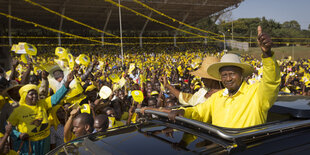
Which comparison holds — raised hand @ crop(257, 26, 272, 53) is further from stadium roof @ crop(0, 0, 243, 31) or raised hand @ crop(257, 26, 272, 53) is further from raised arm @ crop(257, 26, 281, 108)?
stadium roof @ crop(0, 0, 243, 31)

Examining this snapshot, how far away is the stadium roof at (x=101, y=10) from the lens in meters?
24.2

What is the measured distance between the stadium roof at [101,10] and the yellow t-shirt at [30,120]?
72.2 feet

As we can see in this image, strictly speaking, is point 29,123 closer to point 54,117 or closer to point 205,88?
point 54,117

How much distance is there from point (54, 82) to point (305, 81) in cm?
777

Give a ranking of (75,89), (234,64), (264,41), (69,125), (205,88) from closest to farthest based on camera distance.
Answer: (264,41) < (234,64) < (69,125) < (205,88) < (75,89)

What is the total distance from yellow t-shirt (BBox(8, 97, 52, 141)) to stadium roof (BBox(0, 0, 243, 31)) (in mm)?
22013

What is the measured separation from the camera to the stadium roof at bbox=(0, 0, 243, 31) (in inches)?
954

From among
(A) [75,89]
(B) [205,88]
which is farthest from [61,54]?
(B) [205,88]

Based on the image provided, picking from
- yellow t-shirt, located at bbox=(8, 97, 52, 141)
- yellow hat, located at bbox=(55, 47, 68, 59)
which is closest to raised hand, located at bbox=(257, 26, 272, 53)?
yellow t-shirt, located at bbox=(8, 97, 52, 141)

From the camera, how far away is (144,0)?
995 inches

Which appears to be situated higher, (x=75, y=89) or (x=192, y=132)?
(x=75, y=89)

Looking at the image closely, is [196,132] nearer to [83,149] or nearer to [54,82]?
[83,149]

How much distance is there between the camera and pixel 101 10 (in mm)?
27312

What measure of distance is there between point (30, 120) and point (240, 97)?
2715 mm
